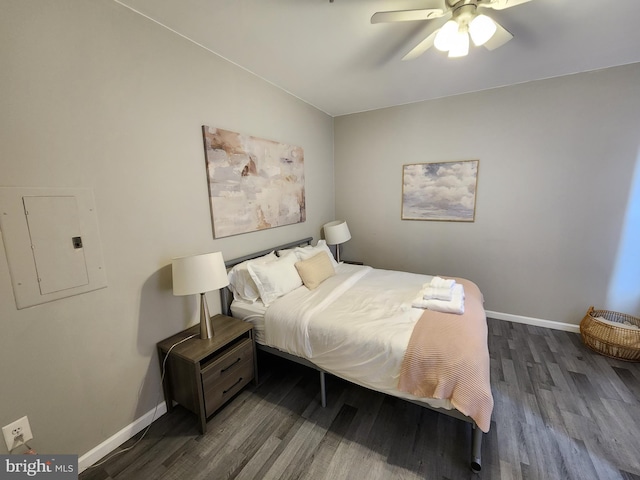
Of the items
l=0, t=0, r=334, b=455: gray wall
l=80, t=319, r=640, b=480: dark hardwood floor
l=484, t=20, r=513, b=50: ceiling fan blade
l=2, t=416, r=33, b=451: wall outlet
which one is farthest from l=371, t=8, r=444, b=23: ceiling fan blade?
l=2, t=416, r=33, b=451: wall outlet

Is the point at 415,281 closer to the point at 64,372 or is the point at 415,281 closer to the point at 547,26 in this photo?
the point at 547,26

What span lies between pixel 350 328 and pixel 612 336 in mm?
2539

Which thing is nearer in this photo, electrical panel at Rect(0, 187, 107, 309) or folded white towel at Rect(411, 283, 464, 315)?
electrical panel at Rect(0, 187, 107, 309)

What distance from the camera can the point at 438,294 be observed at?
2.00 meters

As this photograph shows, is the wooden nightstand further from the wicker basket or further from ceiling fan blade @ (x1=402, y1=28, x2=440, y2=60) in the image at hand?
the wicker basket

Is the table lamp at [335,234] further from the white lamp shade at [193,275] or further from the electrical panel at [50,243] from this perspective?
the electrical panel at [50,243]

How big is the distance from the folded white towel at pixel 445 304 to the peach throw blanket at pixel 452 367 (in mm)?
157

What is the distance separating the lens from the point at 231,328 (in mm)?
1999

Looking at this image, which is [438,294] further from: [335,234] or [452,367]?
[335,234]

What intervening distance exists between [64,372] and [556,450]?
2.85 meters

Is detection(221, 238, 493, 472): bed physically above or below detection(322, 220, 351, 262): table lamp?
below

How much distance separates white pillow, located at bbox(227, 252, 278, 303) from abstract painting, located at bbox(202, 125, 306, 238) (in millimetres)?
327

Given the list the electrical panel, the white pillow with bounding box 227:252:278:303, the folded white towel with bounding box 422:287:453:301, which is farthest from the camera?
the white pillow with bounding box 227:252:278:303

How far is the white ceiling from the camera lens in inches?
62.6
